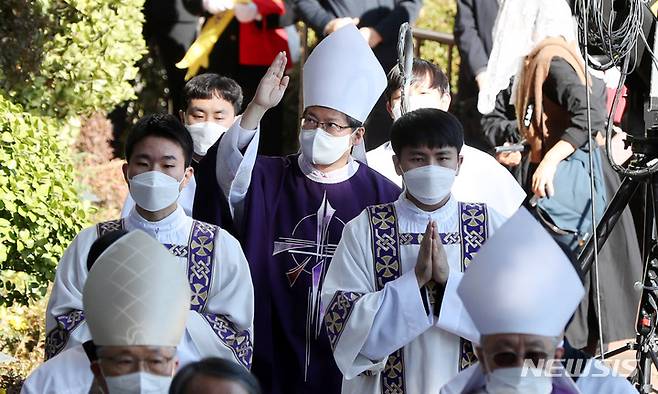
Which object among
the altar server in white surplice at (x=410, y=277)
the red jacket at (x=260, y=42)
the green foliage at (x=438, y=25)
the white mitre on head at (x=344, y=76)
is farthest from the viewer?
the green foliage at (x=438, y=25)

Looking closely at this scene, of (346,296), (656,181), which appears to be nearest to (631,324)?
(656,181)

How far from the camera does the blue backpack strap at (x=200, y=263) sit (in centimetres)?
533

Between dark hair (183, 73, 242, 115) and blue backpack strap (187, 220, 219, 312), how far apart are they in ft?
5.75

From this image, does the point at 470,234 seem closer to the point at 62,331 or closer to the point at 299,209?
the point at 299,209

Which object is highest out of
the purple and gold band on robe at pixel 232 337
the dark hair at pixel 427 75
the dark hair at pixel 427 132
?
the dark hair at pixel 427 75

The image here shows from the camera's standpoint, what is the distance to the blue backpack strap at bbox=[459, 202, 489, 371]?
17.5 ft

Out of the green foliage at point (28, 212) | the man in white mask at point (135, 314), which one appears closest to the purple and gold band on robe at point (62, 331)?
the man in white mask at point (135, 314)

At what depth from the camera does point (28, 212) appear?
6.82 meters

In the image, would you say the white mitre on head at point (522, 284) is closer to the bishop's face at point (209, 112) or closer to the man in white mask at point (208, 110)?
the man in white mask at point (208, 110)

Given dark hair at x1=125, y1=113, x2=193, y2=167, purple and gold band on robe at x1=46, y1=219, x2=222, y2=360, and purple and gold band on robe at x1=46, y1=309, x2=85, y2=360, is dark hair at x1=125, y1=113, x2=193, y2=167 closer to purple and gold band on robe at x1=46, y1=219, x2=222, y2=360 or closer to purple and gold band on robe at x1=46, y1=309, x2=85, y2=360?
purple and gold band on robe at x1=46, y1=219, x2=222, y2=360

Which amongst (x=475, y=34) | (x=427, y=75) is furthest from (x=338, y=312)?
(x=475, y=34)

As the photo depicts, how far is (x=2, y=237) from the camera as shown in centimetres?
676

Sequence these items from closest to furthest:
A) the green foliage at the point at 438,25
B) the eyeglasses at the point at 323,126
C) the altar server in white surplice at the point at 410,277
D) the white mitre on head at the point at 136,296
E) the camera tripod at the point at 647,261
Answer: the white mitre on head at the point at 136,296 → the altar server in white surplice at the point at 410,277 → the eyeglasses at the point at 323,126 → the camera tripod at the point at 647,261 → the green foliage at the point at 438,25

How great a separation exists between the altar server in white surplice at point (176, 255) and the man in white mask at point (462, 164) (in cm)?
125
